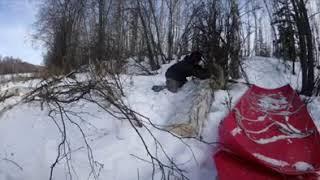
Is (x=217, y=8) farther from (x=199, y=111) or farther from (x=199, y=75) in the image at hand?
(x=199, y=111)

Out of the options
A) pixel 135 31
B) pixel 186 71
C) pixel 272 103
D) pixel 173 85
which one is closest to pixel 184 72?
pixel 186 71

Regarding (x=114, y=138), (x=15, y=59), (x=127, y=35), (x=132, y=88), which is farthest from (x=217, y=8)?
(x=15, y=59)

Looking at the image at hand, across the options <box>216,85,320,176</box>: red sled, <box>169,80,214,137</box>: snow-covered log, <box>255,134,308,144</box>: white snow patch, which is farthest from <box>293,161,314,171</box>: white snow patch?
<box>169,80,214,137</box>: snow-covered log

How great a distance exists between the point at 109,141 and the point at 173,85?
2.70m

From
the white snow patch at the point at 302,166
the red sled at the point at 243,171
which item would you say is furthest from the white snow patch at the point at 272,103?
the red sled at the point at 243,171

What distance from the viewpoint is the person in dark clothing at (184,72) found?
26.2 ft

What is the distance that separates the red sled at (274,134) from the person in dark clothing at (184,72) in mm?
1413

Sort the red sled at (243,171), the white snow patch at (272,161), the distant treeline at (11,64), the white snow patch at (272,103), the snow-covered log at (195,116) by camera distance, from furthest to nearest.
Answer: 1. the distant treeline at (11,64)
2. the white snow patch at (272,103)
3. the snow-covered log at (195,116)
4. the white snow patch at (272,161)
5. the red sled at (243,171)

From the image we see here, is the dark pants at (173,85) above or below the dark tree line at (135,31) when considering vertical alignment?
below

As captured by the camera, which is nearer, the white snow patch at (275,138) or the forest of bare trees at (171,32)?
the white snow patch at (275,138)

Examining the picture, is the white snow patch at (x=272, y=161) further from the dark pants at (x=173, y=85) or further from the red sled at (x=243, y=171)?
the dark pants at (x=173, y=85)

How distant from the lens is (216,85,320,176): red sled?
14.8ft

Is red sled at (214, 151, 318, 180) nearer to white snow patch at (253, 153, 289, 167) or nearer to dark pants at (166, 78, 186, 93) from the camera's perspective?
white snow patch at (253, 153, 289, 167)

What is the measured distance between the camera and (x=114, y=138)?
574 centimetres
